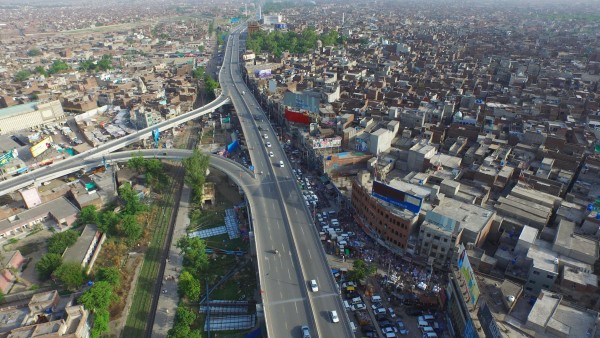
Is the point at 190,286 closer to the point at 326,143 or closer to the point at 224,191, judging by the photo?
the point at 224,191

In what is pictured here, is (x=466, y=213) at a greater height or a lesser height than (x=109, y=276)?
greater

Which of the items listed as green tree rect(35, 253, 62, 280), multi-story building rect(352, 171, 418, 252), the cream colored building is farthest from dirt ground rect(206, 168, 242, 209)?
the cream colored building

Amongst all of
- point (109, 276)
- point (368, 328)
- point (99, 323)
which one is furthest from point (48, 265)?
point (368, 328)

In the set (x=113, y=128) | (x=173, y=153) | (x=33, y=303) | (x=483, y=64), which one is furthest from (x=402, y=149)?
(x=483, y=64)

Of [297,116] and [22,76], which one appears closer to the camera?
[297,116]

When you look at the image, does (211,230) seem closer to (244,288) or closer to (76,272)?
(244,288)

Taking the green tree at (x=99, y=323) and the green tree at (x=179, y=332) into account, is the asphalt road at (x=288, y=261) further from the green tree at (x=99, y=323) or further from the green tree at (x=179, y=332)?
the green tree at (x=99, y=323)

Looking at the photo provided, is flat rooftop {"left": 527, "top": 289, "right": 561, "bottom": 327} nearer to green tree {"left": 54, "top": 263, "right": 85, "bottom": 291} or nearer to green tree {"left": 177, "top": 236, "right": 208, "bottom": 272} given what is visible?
green tree {"left": 177, "top": 236, "right": 208, "bottom": 272}
